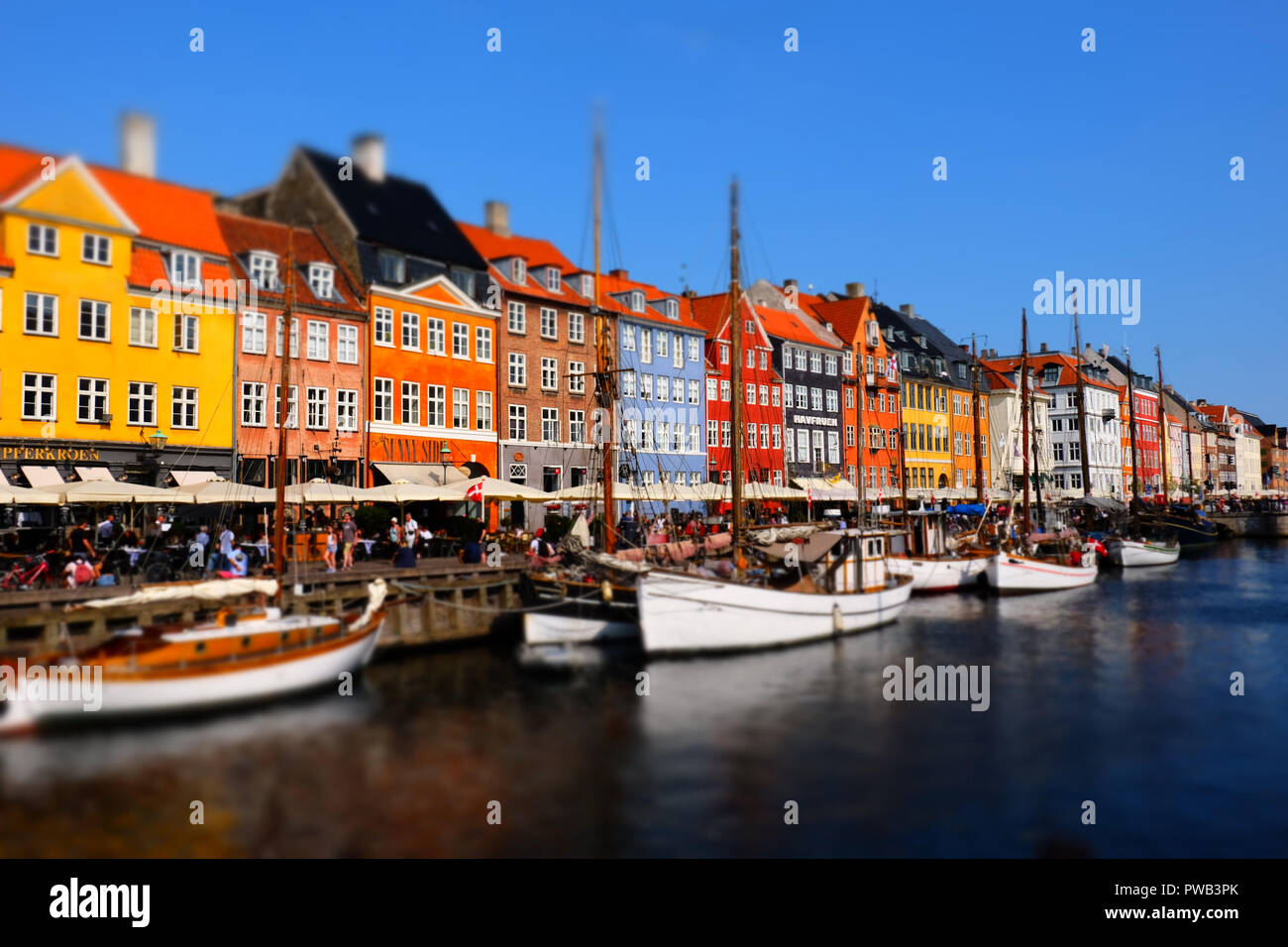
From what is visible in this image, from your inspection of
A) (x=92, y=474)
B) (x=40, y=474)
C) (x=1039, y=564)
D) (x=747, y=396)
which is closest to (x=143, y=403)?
(x=92, y=474)

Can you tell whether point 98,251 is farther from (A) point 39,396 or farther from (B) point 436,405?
(B) point 436,405

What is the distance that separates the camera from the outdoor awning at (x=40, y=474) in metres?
30.0

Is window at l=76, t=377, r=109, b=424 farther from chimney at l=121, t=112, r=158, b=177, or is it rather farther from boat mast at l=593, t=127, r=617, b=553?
chimney at l=121, t=112, r=158, b=177

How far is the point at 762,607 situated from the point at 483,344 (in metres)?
25.9

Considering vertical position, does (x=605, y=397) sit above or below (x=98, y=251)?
below

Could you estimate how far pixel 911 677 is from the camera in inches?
920

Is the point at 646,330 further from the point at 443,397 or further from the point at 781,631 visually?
the point at 781,631

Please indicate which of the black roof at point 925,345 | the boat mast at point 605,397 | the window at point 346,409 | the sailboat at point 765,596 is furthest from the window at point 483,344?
the black roof at point 925,345

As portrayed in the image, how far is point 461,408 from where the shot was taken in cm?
4688

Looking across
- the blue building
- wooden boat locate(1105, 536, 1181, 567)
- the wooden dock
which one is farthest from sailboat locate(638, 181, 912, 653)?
wooden boat locate(1105, 536, 1181, 567)

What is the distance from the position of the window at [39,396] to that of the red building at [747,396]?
37.4 meters
